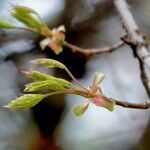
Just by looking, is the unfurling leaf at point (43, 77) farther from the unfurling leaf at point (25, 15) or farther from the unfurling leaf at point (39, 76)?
the unfurling leaf at point (25, 15)

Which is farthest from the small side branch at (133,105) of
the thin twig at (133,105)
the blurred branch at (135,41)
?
the blurred branch at (135,41)

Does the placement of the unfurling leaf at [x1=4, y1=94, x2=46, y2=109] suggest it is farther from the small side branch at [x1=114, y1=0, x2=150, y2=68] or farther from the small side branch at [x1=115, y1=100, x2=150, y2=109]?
the small side branch at [x1=114, y1=0, x2=150, y2=68]

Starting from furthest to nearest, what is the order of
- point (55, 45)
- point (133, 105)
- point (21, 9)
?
1. point (55, 45)
2. point (21, 9)
3. point (133, 105)

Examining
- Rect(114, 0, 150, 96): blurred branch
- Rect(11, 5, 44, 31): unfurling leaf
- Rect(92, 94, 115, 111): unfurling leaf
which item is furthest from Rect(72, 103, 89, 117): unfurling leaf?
Rect(11, 5, 44, 31): unfurling leaf

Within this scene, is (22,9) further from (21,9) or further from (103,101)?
(103,101)

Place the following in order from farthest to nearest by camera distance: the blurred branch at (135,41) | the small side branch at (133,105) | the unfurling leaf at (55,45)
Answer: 1. the unfurling leaf at (55,45)
2. the blurred branch at (135,41)
3. the small side branch at (133,105)

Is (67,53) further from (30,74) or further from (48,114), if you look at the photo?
(30,74)

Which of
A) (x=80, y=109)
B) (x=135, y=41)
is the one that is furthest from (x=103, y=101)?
(x=135, y=41)
